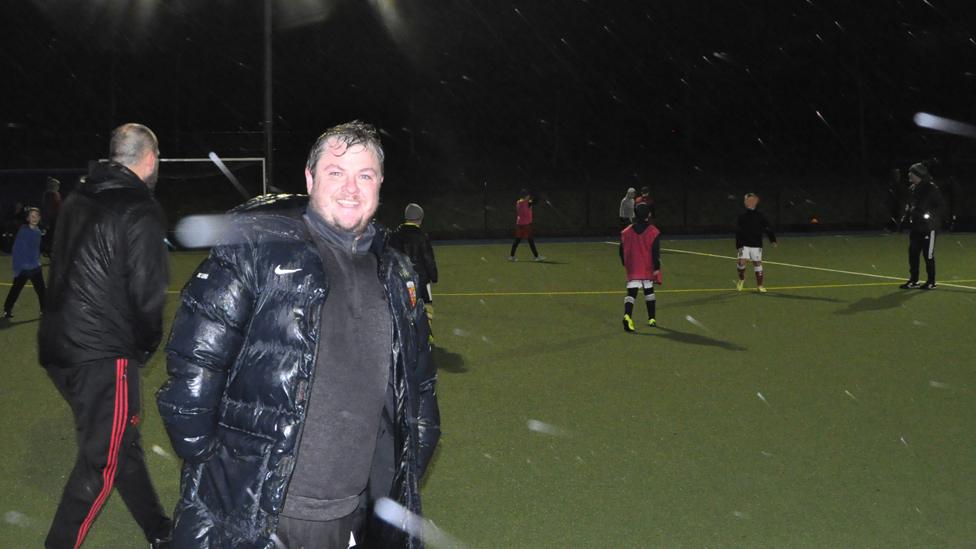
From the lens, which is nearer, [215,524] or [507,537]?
[215,524]

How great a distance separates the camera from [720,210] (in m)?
42.1

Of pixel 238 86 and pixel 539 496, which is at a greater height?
pixel 238 86

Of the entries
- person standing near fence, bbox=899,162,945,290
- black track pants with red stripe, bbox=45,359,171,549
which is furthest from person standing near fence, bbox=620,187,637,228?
black track pants with red stripe, bbox=45,359,171,549

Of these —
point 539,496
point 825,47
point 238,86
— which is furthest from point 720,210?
point 539,496

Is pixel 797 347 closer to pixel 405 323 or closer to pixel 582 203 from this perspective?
pixel 405 323

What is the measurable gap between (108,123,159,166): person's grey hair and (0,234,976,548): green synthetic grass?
1926mm

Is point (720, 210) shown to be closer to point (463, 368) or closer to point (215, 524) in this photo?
point (463, 368)

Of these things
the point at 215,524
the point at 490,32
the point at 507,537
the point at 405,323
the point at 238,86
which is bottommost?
the point at 507,537

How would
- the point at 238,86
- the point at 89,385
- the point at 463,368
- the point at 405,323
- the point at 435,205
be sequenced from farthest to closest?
the point at 238,86 < the point at 435,205 < the point at 463,368 < the point at 89,385 < the point at 405,323

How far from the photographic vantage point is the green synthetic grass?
17.6ft

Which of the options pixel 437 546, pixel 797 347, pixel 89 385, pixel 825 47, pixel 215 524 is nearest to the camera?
pixel 215 524

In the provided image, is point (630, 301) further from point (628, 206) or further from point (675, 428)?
point (628, 206)

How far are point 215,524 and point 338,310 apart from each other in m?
0.66

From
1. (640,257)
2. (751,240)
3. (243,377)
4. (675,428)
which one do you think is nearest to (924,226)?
(751,240)
